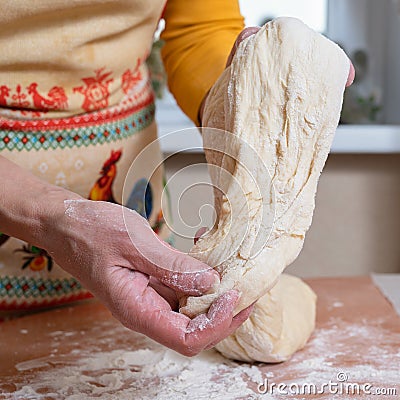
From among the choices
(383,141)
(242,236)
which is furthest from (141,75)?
(383,141)

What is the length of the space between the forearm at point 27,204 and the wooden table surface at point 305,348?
0.22 metres

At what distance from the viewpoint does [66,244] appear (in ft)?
2.39

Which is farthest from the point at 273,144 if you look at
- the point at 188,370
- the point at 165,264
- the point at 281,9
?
the point at 281,9

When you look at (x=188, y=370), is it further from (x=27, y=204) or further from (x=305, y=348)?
(x=27, y=204)

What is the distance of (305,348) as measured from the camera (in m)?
1.00

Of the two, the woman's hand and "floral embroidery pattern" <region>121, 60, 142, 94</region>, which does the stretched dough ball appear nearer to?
the woman's hand

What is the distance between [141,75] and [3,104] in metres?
Answer: 0.24

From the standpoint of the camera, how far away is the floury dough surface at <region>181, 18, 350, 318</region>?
30.6 inches

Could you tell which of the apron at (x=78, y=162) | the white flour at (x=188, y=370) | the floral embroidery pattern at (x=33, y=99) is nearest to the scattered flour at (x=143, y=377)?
the white flour at (x=188, y=370)

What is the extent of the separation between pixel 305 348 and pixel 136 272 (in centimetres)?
38

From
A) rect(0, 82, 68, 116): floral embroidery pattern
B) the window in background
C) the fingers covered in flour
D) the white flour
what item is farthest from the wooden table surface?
the window in background

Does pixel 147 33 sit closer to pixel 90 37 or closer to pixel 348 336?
pixel 90 37

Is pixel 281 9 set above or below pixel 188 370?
above

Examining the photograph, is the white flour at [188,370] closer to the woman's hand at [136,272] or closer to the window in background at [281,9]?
the woman's hand at [136,272]
